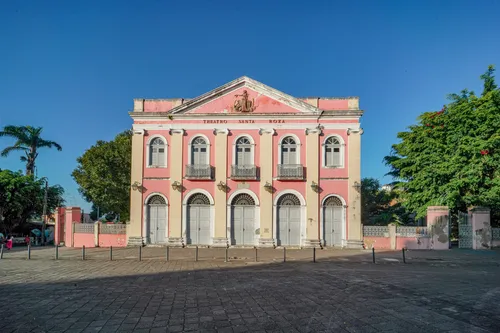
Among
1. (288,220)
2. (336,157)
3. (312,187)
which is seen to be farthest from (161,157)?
(336,157)

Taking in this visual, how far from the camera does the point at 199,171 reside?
20.2m

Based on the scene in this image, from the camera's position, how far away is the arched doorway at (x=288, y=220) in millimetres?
20047

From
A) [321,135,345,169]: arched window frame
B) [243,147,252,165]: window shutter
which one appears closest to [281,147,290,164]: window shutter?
[243,147,252,165]: window shutter

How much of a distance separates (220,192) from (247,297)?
41.9 feet

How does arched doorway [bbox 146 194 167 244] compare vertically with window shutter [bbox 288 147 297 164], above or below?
below

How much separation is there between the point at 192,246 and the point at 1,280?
36.2ft

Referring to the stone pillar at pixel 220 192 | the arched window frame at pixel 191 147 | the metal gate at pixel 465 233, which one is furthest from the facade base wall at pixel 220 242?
the metal gate at pixel 465 233

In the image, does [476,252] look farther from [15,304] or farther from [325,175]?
[15,304]

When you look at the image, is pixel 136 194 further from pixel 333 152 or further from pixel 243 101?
pixel 333 152

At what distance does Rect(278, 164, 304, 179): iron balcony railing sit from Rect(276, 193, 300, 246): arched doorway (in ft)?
3.97

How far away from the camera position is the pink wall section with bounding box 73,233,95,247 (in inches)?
811

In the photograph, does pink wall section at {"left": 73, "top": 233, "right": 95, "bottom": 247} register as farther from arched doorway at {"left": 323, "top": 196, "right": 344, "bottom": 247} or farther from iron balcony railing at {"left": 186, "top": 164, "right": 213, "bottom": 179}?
arched doorway at {"left": 323, "top": 196, "right": 344, "bottom": 247}

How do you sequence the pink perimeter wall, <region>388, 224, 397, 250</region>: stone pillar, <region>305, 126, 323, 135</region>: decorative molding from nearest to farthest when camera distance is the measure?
1. <region>388, 224, 397, 250</region>: stone pillar
2. <region>305, 126, 323, 135</region>: decorative molding
3. the pink perimeter wall

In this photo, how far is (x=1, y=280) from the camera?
9.84 m
